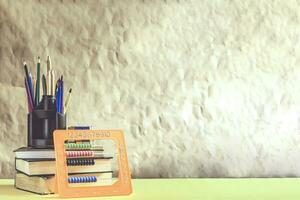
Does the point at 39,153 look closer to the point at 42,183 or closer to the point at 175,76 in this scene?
the point at 42,183

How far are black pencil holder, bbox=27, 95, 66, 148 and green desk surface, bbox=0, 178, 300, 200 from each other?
0.11 m

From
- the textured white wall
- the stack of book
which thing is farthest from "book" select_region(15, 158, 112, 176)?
the textured white wall

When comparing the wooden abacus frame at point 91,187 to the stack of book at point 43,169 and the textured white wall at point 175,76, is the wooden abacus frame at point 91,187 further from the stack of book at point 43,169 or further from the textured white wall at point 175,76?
the textured white wall at point 175,76

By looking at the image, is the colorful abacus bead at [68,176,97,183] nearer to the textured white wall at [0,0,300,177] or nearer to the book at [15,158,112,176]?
the book at [15,158,112,176]

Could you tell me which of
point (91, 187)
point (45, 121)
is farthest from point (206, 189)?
point (45, 121)

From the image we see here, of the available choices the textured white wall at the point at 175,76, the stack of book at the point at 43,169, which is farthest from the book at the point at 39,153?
the textured white wall at the point at 175,76

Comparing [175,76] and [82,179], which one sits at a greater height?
[175,76]

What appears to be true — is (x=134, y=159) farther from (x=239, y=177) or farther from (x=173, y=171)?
(x=239, y=177)

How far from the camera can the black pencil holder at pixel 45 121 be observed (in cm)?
118

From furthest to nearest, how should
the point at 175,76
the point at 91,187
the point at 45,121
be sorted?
the point at 175,76, the point at 45,121, the point at 91,187

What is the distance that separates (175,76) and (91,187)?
462 millimetres

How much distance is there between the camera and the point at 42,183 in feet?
3.58

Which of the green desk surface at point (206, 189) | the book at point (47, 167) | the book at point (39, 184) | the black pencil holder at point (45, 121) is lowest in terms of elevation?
the green desk surface at point (206, 189)

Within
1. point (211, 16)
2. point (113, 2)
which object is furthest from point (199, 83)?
point (113, 2)
